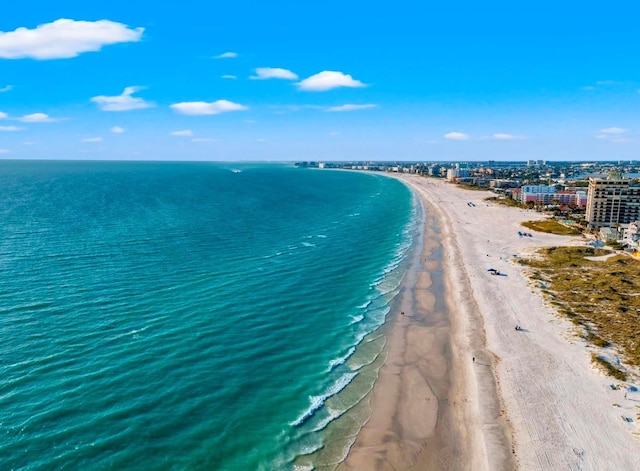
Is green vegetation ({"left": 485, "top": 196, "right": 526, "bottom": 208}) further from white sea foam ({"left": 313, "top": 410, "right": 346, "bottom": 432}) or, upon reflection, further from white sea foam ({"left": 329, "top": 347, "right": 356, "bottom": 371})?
white sea foam ({"left": 313, "top": 410, "right": 346, "bottom": 432})

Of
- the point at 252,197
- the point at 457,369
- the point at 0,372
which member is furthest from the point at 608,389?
the point at 252,197

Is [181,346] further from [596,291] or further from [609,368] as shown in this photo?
[596,291]

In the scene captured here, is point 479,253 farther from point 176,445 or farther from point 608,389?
point 176,445

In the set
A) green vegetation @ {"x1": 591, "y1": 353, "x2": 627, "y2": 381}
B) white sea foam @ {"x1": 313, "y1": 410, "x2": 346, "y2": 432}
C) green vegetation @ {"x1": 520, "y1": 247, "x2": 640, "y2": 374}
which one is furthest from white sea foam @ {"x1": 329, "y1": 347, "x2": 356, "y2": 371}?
green vegetation @ {"x1": 520, "y1": 247, "x2": 640, "y2": 374}

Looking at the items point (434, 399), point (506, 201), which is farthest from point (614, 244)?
point (506, 201)

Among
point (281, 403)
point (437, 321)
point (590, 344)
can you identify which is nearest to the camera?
point (281, 403)
